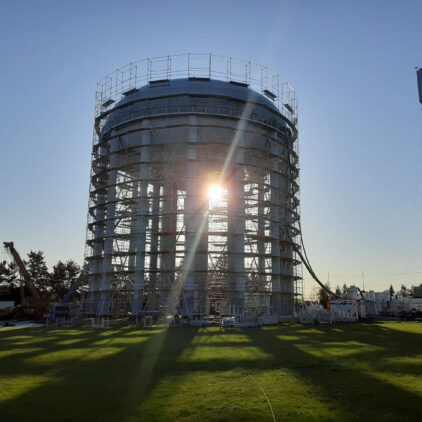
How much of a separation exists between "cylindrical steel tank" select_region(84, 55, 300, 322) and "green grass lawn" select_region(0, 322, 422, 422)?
17.4 metres

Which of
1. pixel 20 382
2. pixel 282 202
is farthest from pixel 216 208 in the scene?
pixel 20 382

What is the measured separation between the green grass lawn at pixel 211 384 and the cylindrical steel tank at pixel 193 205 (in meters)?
17.4

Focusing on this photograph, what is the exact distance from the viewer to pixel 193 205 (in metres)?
33.6

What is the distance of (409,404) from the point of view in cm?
755

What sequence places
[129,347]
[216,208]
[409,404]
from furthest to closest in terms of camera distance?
[216,208]
[129,347]
[409,404]

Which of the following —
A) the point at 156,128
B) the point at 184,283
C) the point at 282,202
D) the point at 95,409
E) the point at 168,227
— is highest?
the point at 156,128

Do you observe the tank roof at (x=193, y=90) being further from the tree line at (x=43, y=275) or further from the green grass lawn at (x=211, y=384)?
the tree line at (x=43, y=275)

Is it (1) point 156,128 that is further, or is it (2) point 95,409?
(1) point 156,128

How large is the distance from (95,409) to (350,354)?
32.0 feet

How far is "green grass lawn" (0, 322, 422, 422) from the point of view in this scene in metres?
7.16

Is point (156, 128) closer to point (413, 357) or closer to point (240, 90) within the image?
point (240, 90)

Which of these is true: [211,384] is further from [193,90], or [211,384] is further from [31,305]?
[31,305]

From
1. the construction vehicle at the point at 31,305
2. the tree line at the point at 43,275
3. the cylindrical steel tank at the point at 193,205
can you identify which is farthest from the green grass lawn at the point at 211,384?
the tree line at the point at 43,275

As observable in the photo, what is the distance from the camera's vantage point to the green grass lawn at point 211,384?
7164 millimetres
